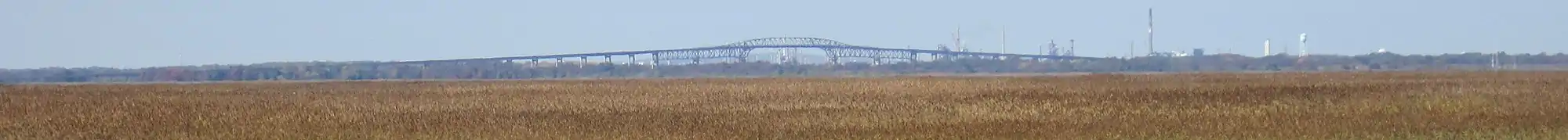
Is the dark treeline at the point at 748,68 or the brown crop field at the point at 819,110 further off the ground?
the dark treeline at the point at 748,68

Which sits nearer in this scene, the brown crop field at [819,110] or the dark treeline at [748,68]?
the brown crop field at [819,110]

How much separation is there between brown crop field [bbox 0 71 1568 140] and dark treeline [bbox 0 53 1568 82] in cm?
541

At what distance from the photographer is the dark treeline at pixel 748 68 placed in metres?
35.1

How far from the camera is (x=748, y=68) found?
39344 mm

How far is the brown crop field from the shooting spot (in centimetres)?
2142

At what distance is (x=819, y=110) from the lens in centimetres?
2380

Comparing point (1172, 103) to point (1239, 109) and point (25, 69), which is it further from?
point (25, 69)

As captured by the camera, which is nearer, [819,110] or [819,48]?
[819,110]

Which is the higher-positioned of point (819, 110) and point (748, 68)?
point (748, 68)

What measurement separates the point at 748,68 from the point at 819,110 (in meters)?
15.6

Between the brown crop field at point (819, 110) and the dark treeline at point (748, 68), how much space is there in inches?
213

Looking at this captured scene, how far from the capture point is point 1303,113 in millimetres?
22578

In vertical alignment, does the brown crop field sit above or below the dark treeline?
below

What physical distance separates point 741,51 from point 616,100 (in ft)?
71.9
